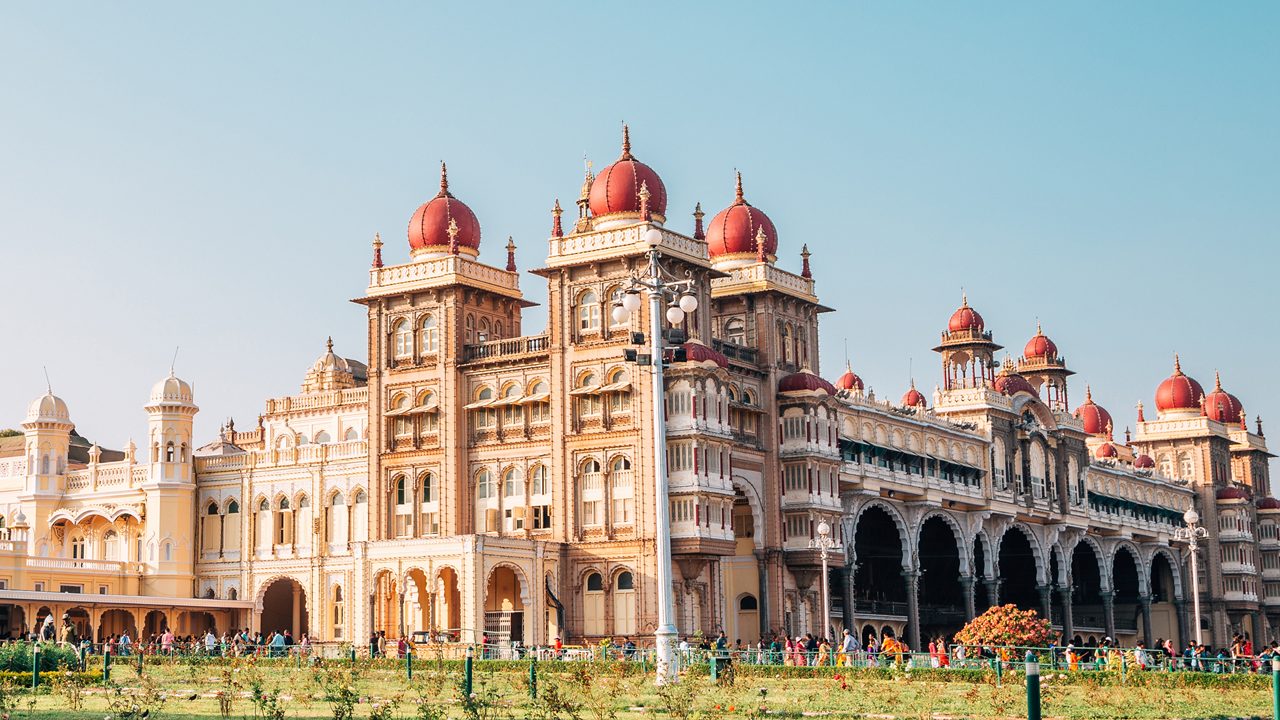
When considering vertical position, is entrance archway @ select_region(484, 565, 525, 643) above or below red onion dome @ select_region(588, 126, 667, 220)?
below

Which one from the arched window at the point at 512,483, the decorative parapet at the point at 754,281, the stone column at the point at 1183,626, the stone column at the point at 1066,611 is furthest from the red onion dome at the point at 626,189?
the stone column at the point at 1183,626

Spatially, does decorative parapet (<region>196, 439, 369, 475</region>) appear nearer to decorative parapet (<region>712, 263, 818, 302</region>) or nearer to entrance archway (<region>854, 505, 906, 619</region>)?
decorative parapet (<region>712, 263, 818, 302</region>)

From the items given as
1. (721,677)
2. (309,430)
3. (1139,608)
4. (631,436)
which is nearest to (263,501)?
(309,430)

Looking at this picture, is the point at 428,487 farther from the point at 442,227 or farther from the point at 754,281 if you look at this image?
the point at 754,281

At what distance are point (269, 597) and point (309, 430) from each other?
25.2 ft

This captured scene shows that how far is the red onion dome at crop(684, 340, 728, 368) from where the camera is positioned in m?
57.6

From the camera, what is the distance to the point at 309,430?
7175cm

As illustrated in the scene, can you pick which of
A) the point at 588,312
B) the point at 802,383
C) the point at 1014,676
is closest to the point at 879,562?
the point at 802,383

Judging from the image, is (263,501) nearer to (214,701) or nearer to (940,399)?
(940,399)

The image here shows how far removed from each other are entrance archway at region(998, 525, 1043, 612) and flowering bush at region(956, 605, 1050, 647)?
129ft

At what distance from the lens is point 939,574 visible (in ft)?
269

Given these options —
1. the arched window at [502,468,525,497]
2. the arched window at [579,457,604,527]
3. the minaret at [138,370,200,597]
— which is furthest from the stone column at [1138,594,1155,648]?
the minaret at [138,370,200,597]

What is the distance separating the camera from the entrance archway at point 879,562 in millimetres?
74562

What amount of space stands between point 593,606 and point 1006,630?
680 inches
